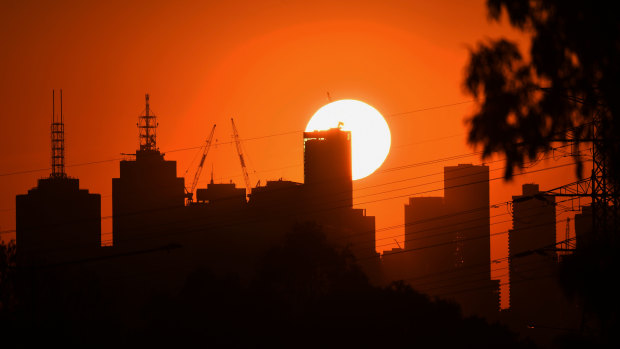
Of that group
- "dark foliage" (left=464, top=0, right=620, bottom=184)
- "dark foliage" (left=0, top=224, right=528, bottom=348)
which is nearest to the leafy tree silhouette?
"dark foliage" (left=464, top=0, right=620, bottom=184)

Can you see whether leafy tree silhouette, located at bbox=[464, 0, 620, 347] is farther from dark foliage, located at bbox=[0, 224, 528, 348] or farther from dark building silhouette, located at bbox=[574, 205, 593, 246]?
dark foliage, located at bbox=[0, 224, 528, 348]

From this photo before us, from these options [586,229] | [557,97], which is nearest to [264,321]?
[586,229]

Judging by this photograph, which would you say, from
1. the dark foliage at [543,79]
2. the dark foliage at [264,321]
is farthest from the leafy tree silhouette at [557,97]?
the dark foliage at [264,321]

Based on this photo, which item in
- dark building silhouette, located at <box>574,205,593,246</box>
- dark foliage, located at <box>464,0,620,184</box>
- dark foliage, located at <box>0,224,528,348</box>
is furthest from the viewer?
dark foliage, located at <box>0,224,528,348</box>

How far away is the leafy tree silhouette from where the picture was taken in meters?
23.6

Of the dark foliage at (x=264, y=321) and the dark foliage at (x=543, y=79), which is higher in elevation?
the dark foliage at (x=543, y=79)

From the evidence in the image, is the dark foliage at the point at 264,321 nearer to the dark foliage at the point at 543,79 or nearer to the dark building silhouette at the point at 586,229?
the dark building silhouette at the point at 586,229

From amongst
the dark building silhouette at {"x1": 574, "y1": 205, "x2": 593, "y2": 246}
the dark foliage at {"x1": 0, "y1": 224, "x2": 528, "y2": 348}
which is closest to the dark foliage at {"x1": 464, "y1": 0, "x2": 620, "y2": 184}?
the dark building silhouette at {"x1": 574, "y1": 205, "x2": 593, "y2": 246}

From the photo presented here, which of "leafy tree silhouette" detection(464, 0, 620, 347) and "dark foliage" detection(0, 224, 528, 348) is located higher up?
"leafy tree silhouette" detection(464, 0, 620, 347)

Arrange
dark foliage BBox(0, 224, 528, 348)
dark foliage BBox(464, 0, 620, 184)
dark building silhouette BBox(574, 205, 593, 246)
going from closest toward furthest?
dark foliage BBox(464, 0, 620, 184) < dark building silhouette BBox(574, 205, 593, 246) < dark foliage BBox(0, 224, 528, 348)

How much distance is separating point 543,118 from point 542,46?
1662 mm

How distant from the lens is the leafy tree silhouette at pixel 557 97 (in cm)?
2362

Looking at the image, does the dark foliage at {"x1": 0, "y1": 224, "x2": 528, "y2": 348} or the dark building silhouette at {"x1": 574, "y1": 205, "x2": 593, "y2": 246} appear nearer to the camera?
the dark building silhouette at {"x1": 574, "y1": 205, "x2": 593, "y2": 246}

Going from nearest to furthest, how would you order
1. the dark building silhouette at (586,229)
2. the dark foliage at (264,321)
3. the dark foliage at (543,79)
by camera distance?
1. the dark foliage at (543,79)
2. the dark building silhouette at (586,229)
3. the dark foliage at (264,321)
